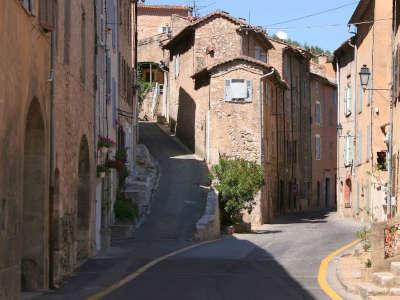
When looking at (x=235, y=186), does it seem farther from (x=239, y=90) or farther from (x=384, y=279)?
(x=384, y=279)

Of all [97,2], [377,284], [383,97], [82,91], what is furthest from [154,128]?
[377,284]

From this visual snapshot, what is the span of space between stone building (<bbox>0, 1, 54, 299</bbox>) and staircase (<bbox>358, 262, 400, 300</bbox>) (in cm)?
539

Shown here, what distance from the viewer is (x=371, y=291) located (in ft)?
45.9

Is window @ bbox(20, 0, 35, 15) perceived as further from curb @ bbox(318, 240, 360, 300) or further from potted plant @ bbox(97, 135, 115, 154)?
potted plant @ bbox(97, 135, 115, 154)

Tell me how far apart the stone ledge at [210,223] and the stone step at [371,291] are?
680 inches

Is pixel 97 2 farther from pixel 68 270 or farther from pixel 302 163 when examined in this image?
pixel 302 163

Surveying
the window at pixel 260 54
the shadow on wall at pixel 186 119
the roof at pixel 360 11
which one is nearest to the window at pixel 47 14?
the roof at pixel 360 11

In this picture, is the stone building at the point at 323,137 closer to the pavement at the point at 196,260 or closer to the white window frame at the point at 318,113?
the white window frame at the point at 318,113

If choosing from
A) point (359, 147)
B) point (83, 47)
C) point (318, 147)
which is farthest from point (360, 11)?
point (318, 147)

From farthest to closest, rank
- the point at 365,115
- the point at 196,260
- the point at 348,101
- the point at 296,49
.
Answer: the point at 296,49
the point at 348,101
the point at 365,115
the point at 196,260

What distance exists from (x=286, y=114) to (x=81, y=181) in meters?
37.8

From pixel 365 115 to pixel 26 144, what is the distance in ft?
98.3

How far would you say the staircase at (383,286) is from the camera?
1377cm

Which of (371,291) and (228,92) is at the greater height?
(228,92)
